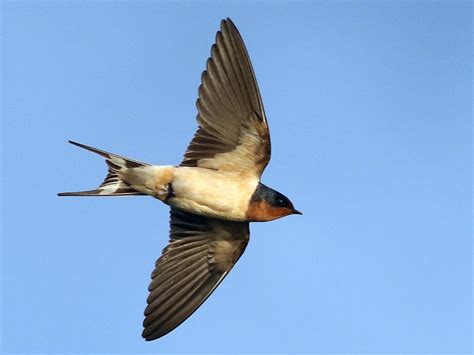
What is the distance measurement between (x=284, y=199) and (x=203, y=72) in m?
1.02

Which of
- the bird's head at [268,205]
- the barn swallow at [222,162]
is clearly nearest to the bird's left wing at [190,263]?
the barn swallow at [222,162]

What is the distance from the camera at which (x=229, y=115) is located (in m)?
6.20

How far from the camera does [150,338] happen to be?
263 inches

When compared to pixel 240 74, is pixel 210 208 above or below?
below

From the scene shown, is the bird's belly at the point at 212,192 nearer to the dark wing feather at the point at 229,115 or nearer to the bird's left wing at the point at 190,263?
the dark wing feather at the point at 229,115

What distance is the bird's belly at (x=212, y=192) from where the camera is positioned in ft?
20.4

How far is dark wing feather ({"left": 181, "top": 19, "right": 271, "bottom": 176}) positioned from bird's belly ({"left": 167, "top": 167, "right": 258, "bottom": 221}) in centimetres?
8

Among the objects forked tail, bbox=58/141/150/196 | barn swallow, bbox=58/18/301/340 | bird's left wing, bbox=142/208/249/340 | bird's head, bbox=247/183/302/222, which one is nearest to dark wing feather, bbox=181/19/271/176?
barn swallow, bbox=58/18/301/340

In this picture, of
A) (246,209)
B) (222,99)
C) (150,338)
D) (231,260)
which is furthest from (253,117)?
(150,338)

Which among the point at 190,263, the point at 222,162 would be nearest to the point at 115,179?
the point at 222,162

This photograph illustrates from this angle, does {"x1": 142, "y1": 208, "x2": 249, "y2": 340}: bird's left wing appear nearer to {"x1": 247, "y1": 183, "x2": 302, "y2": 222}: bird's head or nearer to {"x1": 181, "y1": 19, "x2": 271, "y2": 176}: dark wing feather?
{"x1": 247, "y1": 183, "x2": 302, "y2": 222}: bird's head

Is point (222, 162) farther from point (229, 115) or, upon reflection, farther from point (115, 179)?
point (115, 179)

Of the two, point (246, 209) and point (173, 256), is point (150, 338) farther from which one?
point (246, 209)

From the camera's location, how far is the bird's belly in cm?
623
